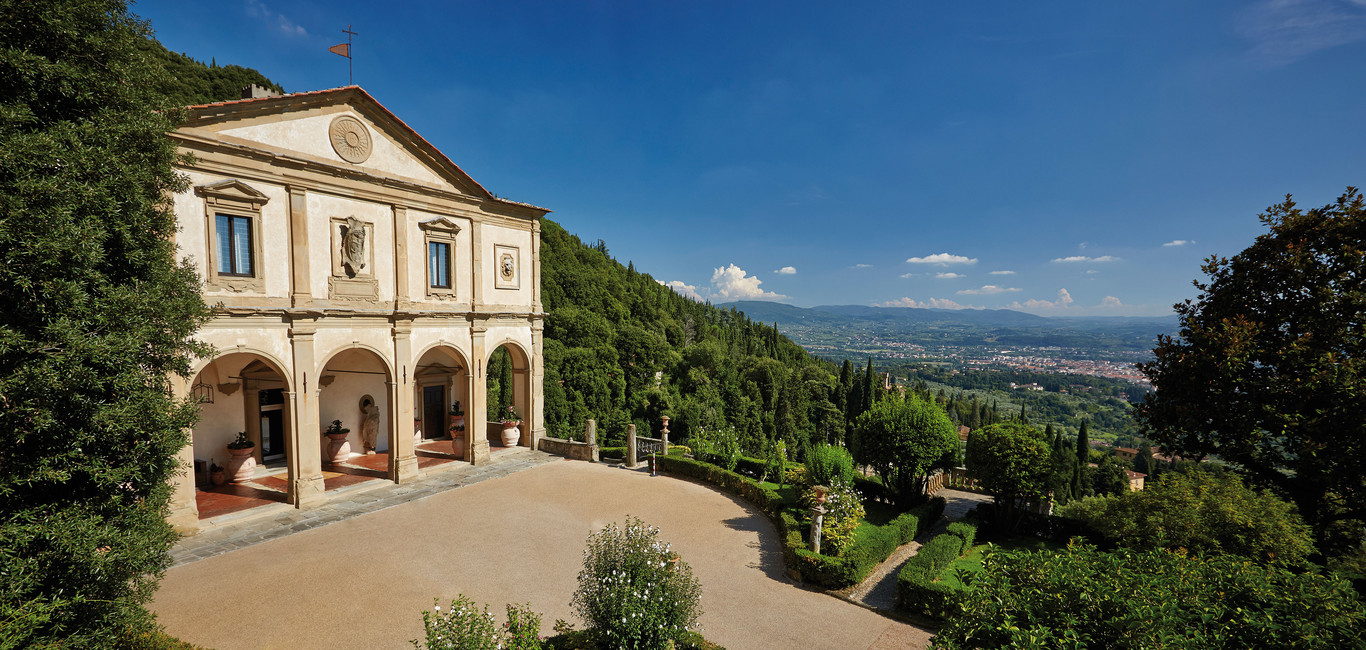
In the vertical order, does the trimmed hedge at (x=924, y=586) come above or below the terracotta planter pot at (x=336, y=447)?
below

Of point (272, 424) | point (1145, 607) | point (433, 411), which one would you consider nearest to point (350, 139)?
point (272, 424)

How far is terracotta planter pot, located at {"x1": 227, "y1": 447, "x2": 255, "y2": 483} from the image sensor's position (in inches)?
623

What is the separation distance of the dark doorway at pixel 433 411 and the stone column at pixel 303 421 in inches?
286

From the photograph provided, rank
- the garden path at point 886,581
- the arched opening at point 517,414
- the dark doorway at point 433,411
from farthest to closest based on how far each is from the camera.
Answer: the dark doorway at point 433,411 < the arched opening at point 517,414 < the garden path at point 886,581

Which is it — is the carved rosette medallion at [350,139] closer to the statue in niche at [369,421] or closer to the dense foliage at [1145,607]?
the statue in niche at [369,421]

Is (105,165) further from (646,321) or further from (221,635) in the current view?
(646,321)

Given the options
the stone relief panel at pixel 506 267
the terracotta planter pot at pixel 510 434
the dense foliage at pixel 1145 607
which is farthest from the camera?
the terracotta planter pot at pixel 510 434

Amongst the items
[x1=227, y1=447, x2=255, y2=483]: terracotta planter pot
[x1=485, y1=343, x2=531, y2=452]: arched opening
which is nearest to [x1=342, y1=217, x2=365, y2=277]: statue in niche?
[x1=485, y1=343, x2=531, y2=452]: arched opening

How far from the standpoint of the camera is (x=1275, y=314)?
38.6 feet

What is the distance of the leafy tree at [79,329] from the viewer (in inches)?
210

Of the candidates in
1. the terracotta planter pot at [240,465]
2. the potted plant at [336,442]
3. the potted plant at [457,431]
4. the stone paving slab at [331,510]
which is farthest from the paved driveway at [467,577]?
the potted plant at [336,442]

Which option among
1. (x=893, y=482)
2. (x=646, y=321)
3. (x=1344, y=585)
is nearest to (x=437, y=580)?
(x=1344, y=585)

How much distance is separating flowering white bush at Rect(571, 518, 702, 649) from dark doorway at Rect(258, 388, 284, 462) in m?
15.8

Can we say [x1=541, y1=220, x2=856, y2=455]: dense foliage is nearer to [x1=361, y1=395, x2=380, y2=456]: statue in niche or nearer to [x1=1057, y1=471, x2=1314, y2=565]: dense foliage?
[x1=361, y1=395, x2=380, y2=456]: statue in niche
